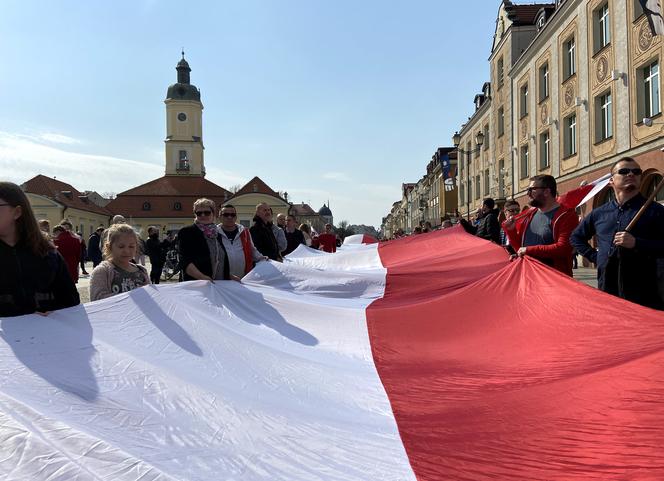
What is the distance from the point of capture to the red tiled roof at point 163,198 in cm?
7356

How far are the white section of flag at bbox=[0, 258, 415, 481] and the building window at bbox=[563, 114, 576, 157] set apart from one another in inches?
725

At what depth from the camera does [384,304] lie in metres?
5.29

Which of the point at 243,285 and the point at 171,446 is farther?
the point at 243,285

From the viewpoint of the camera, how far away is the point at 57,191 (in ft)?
204

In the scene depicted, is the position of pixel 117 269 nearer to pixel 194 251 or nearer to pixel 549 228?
→ pixel 194 251

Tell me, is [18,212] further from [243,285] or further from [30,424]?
[243,285]

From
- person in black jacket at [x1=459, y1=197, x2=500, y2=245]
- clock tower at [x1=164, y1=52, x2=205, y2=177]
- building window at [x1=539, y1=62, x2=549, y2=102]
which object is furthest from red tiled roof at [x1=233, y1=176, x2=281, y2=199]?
person in black jacket at [x1=459, y1=197, x2=500, y2=245]

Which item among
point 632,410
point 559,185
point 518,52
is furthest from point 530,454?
point 518,52

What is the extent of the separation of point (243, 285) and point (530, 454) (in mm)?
3256

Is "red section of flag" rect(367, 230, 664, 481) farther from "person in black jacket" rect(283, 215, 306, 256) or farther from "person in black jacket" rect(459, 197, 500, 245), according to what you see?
"person in black jacket" rect(283, 215, 306, 256)

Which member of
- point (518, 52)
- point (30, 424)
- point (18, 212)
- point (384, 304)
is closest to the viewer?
point (30, 424)

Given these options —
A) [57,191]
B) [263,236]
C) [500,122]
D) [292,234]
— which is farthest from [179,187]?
[263,236]

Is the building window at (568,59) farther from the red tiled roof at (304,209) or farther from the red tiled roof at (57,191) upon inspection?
the red tiled roof at (304,209)

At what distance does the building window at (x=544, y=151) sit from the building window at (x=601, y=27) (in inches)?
217
